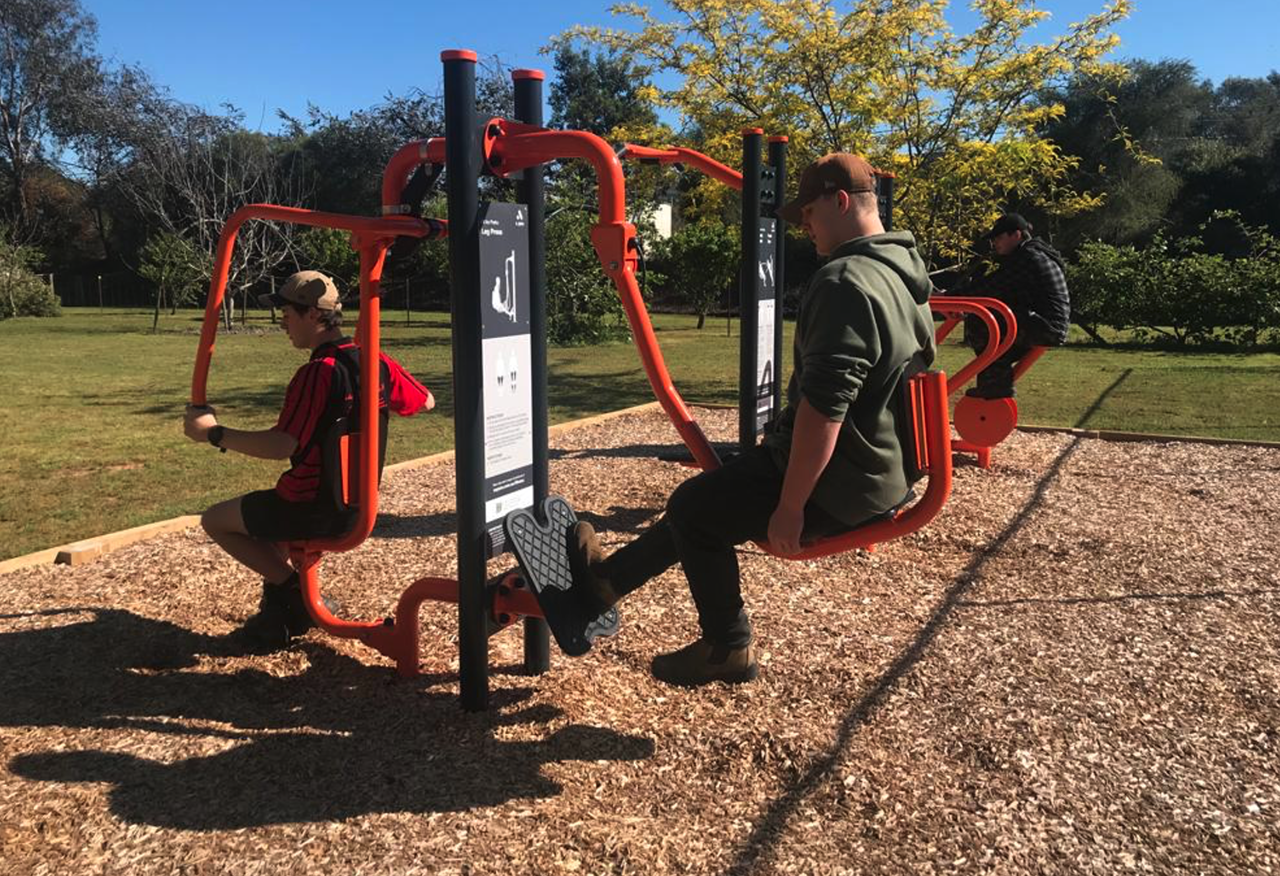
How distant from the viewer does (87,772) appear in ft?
8.86

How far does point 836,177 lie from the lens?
2.40m

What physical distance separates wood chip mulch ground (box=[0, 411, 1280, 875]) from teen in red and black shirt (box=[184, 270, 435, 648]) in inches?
12.6

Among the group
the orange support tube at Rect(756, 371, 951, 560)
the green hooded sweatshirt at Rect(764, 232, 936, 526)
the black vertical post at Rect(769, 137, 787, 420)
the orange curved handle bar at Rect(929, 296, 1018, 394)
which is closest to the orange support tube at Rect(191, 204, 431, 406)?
the green hooded sweatshirt at Rect(764, 232, 936, 526)

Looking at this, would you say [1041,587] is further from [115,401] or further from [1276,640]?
[115,401]

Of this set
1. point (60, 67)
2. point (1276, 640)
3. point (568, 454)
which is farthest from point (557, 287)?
point (60, 67)

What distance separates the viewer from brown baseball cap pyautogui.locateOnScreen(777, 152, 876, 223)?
2.39 metres

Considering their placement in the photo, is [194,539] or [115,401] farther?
[115,401]

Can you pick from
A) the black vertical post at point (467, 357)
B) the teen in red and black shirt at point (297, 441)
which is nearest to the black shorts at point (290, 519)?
the teen in red and black shirt at point (297, 441)

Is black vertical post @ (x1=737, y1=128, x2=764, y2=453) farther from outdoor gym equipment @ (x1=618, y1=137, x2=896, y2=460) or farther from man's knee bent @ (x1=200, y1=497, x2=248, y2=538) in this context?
man's knee bent @ (x1=200, y1=497, x2=248, y2=538)

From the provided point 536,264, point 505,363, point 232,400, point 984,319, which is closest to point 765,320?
point 984,319

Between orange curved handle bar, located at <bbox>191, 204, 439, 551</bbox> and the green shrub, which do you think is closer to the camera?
orange curved handle bar, located at <bbox>191, 204, 439, 551</bbox>

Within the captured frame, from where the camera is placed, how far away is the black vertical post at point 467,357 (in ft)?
8.98

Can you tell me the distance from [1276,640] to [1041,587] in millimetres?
896

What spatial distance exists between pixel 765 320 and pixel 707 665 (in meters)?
3.09
